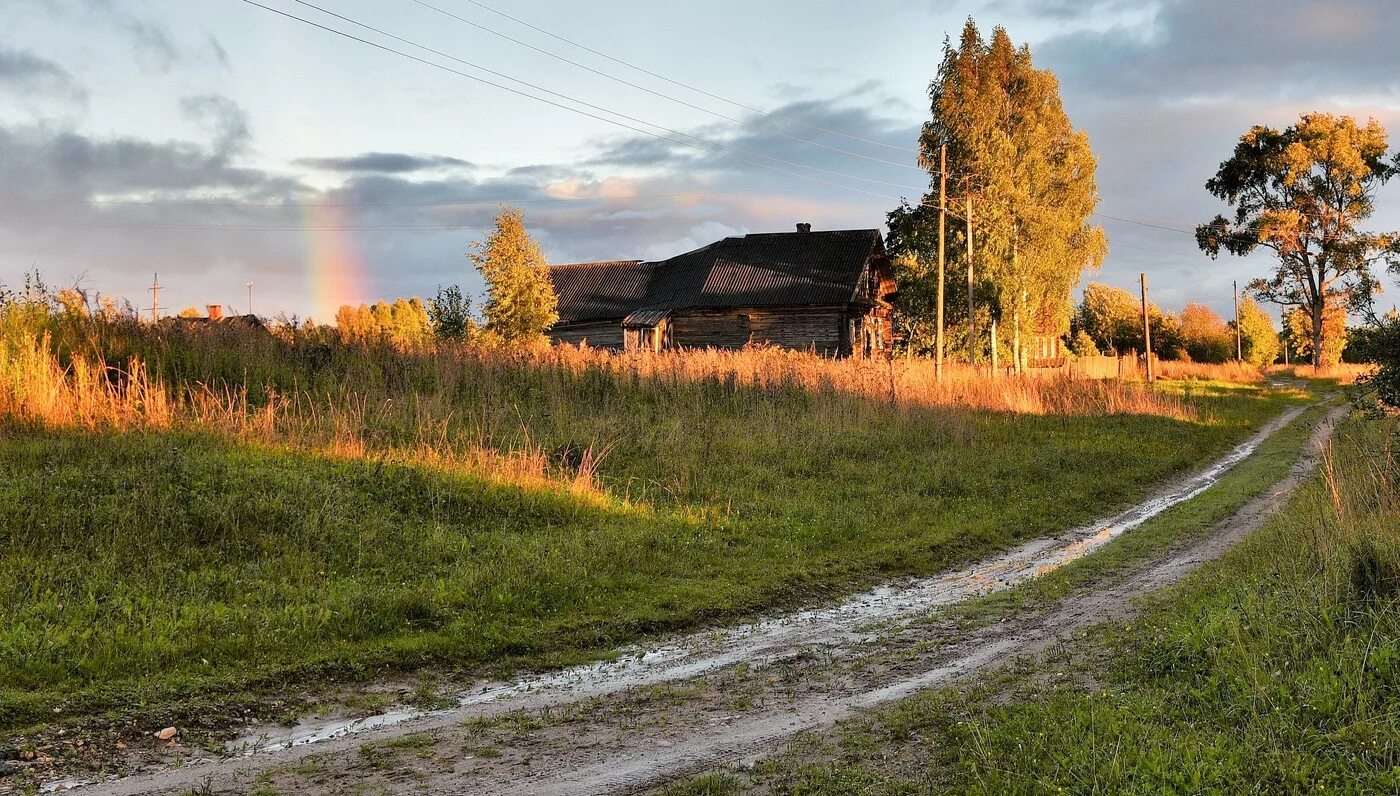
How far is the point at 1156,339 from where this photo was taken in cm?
7131

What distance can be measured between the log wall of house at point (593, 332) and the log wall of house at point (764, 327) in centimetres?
467

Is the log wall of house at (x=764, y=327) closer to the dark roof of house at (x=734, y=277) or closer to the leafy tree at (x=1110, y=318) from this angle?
the dark roof of house at (x=734, y=277)

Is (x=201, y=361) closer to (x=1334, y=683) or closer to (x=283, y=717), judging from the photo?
(x=283, y=717)

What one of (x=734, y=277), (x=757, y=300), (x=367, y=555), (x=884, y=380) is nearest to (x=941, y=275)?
(x=884, y=380)

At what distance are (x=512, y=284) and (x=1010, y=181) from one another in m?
23.4

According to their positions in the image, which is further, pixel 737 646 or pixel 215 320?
pixel 215 320

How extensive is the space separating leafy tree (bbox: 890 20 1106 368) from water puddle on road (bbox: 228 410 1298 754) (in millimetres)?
25770

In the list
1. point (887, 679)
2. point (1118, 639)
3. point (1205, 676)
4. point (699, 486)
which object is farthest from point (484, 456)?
point (1205, 676)

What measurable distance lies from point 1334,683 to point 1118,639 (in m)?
1.90

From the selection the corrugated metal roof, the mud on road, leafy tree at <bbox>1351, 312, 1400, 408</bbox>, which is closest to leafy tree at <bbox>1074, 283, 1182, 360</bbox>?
the corrugated metal roof

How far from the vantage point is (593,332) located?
50.6 metres

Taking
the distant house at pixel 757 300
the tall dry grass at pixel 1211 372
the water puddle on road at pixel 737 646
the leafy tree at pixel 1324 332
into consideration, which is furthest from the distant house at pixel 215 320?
the leafy tree at pixel 1324 332

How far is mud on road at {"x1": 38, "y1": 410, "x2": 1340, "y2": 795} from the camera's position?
16.8ft

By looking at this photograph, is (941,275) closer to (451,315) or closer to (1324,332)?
(451,315)
